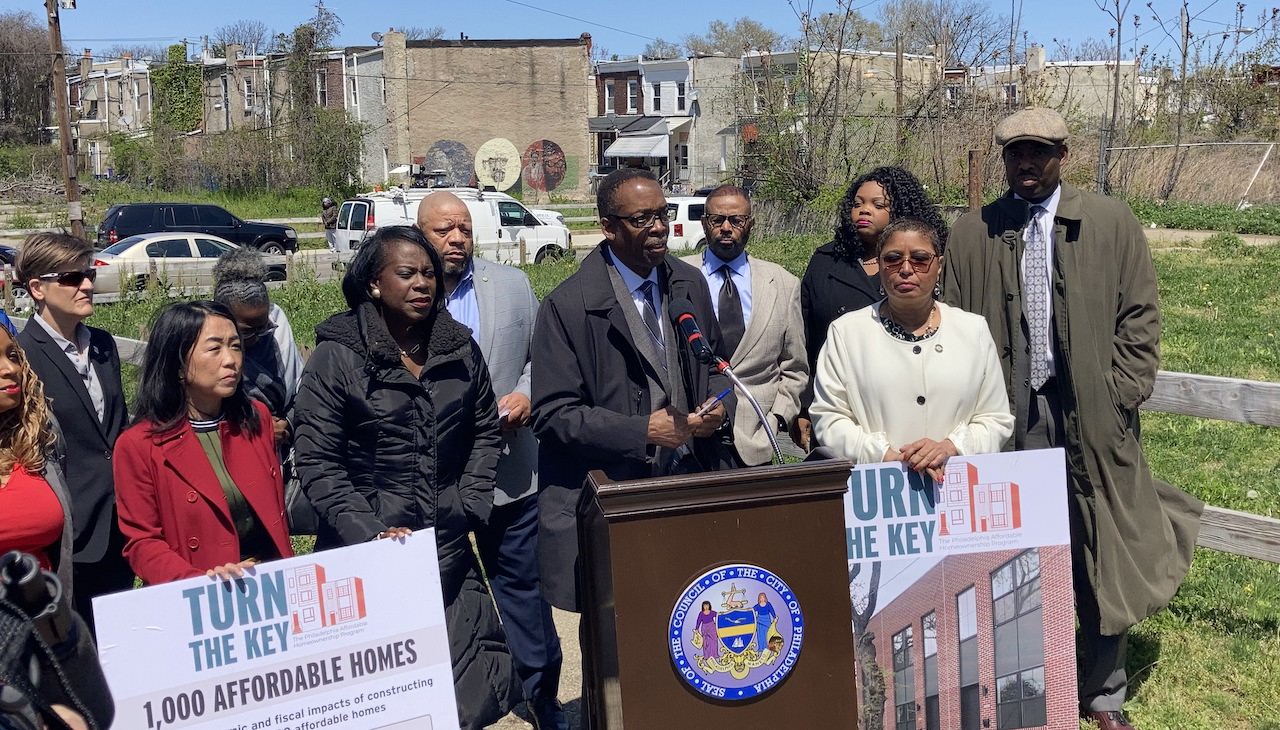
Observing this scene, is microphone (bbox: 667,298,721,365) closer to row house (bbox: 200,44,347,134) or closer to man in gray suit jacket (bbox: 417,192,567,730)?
man in gray suit jacket (bbox: 417,192,567,730)

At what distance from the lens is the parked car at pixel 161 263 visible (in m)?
16.7

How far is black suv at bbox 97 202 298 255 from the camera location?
1119 inches

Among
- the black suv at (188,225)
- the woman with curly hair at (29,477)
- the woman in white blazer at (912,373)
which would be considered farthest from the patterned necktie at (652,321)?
the black suv at (188,225)

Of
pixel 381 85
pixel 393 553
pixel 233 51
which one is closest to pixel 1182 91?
pixel 393 553

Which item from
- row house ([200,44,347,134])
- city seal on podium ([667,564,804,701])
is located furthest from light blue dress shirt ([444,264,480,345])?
row house ([200,44,347,134])

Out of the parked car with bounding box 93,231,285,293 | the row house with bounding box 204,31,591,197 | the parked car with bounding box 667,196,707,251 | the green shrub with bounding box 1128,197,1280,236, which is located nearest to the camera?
the parked car with bounding box 93,231,285,293

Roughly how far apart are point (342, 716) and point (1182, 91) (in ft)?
87.7

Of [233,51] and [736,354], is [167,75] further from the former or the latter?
[736,354]

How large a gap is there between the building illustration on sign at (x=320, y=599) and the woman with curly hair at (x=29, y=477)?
584 millimetres

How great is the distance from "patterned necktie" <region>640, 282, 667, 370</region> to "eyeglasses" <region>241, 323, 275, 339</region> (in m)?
1.72

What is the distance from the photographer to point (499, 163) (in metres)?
51.4

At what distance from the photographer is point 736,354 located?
4.69 m

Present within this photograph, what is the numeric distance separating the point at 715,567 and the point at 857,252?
2.45 metres

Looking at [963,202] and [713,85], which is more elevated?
[713,85]
